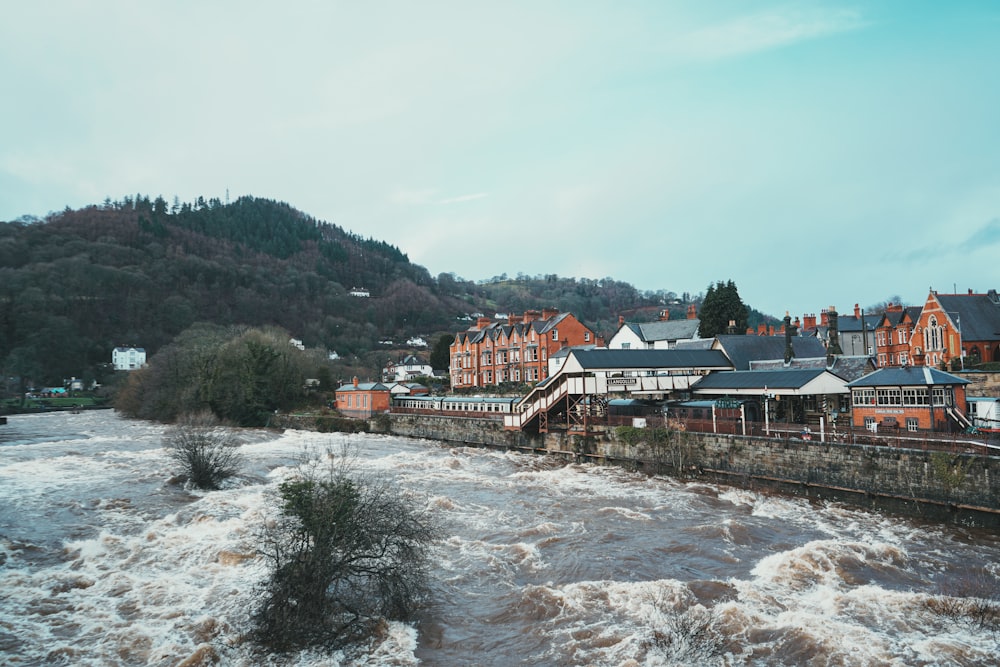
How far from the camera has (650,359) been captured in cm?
3397

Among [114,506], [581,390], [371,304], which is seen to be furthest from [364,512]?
[371,304]

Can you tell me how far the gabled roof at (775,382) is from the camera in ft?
92.4

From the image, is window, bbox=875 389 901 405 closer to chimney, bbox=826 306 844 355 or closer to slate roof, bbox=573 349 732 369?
chimney, bbox=826 306 844 355

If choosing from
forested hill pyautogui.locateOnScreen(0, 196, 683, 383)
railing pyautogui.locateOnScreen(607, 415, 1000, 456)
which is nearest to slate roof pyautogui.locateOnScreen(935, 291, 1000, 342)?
railing pyautogui.locateOnScreen(607, 415, 1000, 456)

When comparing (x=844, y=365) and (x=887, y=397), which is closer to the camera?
(x=887, y=397)

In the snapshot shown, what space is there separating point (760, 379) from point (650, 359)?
5.79m

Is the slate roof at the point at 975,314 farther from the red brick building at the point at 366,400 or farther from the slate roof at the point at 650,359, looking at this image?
the red brick building at the point at 366,400

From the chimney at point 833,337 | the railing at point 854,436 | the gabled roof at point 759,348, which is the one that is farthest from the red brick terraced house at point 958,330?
the railing at point 854,436

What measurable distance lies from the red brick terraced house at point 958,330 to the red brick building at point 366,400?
40166mm

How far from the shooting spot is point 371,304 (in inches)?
5591

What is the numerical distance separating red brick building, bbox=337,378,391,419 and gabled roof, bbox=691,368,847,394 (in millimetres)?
27526

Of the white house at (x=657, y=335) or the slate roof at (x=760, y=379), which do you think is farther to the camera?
the white house at (x=657, y=335)

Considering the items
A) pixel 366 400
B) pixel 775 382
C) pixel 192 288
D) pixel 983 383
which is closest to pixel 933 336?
pixel 983 383

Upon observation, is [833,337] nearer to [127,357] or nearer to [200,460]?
[200,460]
